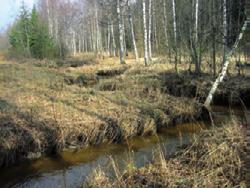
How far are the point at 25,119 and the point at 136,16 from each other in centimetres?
3754

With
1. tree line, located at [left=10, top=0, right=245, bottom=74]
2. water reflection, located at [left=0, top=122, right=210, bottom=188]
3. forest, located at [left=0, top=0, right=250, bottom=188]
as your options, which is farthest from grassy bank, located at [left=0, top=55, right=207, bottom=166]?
tree line, located at [left=10, top=0, right=245, bottom=74]

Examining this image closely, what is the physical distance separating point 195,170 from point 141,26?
3647cm

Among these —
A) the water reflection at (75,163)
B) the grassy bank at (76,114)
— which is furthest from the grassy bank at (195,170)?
the grassy bank at (76,114)

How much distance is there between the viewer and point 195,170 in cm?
687

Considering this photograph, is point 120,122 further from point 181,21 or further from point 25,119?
point 181,21

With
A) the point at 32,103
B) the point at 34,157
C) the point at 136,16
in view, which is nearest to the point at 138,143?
the point at 34,157

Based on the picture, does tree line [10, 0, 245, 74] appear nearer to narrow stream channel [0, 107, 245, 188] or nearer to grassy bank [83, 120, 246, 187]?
narrow stream channel [0, 107, 245, 188]

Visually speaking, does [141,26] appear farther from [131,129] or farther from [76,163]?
[76,163]

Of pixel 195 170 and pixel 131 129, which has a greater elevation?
pixel 195 170

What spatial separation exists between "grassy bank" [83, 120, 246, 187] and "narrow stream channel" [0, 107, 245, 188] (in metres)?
0.74

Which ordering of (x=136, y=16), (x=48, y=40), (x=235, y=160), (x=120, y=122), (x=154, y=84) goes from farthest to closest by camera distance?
(x=136, y=16) < (x=48, y=40) < (x=154, y=84) < (x=120, y=122) < (x=235, y=160)

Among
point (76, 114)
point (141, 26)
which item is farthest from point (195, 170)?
point (141, 26)

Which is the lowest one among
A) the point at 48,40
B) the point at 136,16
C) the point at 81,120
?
the point at 81,120

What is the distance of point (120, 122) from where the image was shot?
11.7m
